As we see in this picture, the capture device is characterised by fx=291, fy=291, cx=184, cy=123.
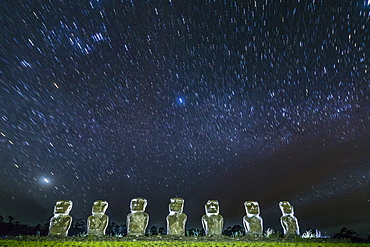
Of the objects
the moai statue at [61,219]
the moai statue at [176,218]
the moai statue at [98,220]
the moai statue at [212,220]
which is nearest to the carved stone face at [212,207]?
the moai statue at [212,220]

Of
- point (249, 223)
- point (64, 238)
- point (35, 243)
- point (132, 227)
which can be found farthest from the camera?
point (249, 223)

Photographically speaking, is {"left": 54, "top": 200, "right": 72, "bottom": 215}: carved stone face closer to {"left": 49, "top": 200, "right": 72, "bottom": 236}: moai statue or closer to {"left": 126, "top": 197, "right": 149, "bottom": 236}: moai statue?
{"left": 49, "top": 200, "right": 72, "bottom": 236}: moai statue

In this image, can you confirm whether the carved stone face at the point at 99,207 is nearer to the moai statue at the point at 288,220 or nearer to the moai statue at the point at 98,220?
the moai statue at the point at 98,220

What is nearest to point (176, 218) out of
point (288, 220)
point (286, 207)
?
point (288, 220)

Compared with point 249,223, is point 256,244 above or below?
below

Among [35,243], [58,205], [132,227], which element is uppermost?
[58,205]

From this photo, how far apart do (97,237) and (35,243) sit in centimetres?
156

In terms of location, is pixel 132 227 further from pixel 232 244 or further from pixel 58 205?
pixel 232 244

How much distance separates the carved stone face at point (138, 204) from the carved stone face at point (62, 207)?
2.10 metres

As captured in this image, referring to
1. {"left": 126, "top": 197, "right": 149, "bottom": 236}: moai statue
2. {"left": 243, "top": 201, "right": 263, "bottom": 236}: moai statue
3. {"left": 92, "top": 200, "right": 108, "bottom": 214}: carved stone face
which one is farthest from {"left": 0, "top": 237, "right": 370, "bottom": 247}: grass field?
{"left": 92, "top": 200, "right": 108, "bottom": 214}: carved stone face

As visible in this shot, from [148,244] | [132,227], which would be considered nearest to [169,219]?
[132,227]

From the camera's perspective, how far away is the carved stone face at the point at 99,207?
9.68 meters

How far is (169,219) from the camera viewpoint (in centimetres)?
962

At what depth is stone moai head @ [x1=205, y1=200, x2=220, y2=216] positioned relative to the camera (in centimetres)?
1005
